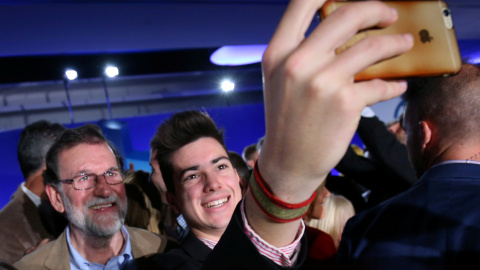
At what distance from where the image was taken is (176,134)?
5.49ft

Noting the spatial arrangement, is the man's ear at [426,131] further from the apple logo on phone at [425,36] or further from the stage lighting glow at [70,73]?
the stage lighting glow at [70,73]

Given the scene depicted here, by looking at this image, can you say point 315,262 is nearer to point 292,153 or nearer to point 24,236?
point 292,153

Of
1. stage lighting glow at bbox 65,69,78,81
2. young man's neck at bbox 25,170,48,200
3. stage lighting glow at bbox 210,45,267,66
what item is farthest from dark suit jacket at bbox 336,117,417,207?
stage lighting glow at bbox 65,69,78,81

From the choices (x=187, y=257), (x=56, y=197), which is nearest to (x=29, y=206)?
(x=56, y=197)

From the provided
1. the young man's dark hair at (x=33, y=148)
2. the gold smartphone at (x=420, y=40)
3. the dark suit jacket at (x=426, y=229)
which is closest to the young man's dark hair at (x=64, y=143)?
the young man's dark hair at (x=33, y=148)

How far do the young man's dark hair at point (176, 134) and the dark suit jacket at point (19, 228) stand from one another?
3.20 feet

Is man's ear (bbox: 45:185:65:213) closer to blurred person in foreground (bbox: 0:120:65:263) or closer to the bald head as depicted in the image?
blurred person in foreground (bbox: 0:120:65:263)

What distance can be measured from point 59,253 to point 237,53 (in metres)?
3.96

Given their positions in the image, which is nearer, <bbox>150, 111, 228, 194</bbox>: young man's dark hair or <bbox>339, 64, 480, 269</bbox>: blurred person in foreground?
<bbox>339, 64, 480, 269</bbox>: blurred person in foreground

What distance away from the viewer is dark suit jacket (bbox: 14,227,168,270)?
1578 mm

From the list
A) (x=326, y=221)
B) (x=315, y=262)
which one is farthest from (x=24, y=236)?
(x=326, y=221)

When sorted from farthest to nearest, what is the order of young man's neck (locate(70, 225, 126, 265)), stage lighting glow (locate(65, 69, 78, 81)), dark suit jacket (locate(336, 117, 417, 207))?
stage lighting glow (locate(65, 69, 78, 81)) → dark suit jacket (locate(336, 117, 417, 207)) → young man's neck (locate(70, 225, 126, 265))

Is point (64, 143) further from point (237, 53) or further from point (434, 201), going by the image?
point (237, 53)

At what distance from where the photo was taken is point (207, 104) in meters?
9.14
